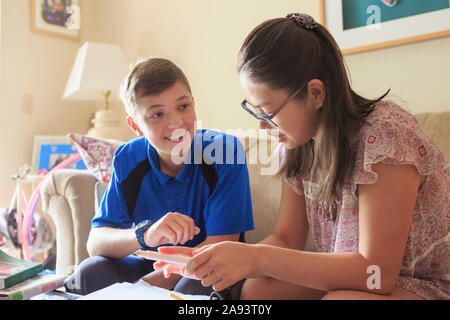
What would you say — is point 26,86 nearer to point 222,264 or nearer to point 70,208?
point 70,208

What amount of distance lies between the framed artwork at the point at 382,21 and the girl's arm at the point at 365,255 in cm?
97

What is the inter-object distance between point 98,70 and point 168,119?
1445 mm

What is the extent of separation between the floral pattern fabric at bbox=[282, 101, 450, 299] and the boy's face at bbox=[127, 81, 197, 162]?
466mm

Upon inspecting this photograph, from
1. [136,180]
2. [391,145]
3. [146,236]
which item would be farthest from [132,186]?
[391,145]

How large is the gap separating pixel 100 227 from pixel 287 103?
66cm

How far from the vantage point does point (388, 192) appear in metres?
0.73

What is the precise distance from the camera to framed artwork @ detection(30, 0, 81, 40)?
261 cm

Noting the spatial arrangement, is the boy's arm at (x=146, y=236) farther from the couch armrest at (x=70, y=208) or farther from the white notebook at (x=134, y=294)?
the couch armrest at (x=70, y=208)

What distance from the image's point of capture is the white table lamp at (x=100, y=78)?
7.79 feet

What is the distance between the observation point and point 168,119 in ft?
3.70

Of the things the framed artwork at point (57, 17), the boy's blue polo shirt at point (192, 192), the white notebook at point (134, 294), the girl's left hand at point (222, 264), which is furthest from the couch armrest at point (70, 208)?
the framed artwork at point (57, 17)
